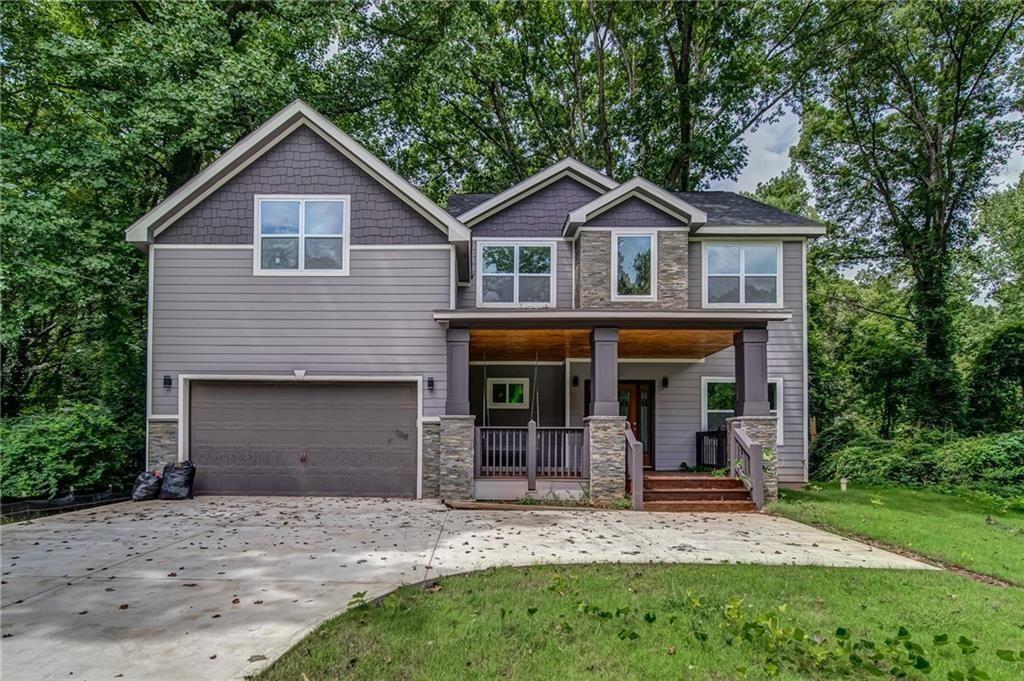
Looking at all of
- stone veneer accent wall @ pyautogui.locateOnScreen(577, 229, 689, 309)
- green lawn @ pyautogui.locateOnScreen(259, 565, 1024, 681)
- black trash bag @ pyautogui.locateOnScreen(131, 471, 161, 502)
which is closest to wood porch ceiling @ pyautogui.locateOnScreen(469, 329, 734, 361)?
stone veneer accent wall @ pyautogui.locateOnScreen(577, 229, 689, 309)

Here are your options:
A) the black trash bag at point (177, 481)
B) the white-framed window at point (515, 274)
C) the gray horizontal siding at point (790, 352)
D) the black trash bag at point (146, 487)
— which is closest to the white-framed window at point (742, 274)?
the gray horizontal siding at point (790, 352)

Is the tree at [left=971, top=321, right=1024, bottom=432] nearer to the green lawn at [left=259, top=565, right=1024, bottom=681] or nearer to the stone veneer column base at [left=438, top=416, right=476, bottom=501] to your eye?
the green lawn at [left=259, top=565, right=1024, bottom=681]

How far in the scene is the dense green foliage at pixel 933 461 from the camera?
1154 cm

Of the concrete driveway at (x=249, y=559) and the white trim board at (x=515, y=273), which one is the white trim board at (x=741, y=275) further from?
the concrete driveway at (x=249, y=559)

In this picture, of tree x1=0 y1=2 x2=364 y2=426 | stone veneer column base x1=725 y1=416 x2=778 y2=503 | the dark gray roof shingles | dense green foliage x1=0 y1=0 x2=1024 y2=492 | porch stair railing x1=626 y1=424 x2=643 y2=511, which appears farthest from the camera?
the dark gray roof shingles

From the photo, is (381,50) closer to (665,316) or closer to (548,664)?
→ (665,316)

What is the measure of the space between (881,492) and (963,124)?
12.6m

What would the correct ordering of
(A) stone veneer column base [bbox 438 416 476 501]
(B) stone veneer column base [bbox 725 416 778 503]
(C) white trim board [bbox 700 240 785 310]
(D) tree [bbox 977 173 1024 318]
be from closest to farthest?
(B) stone veneer column base [bbox 725 416 778 503] → (A) stone veneer column base [bbox 438 416 476 501] → (C) white trim board [bbox 700 240 785 310] → (D) tree [bbox 977 173 1024 318]

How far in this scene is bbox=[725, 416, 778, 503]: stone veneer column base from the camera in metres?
9.73

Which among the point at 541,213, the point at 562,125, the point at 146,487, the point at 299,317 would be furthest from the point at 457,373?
the point at 562,125

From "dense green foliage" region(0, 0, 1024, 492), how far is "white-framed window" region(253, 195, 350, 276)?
11.7ft

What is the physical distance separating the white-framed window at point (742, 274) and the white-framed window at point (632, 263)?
5.25 ft

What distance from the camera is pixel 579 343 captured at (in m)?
11.8

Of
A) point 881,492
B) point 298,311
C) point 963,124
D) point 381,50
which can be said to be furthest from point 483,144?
point 881,492
